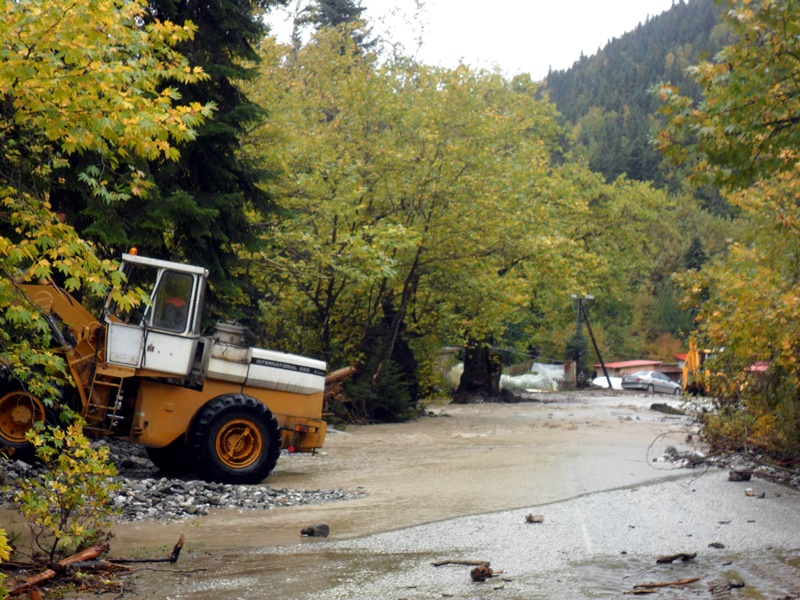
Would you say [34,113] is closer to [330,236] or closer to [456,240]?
[330,236]

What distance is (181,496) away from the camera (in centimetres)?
1201

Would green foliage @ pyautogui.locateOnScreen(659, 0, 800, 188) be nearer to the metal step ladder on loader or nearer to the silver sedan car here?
the metal step ladder on loader

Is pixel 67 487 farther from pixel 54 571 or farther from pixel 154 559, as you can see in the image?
pixel 154 559

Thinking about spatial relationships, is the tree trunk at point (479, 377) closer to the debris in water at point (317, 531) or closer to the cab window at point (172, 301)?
the cab window at point (172, 301)

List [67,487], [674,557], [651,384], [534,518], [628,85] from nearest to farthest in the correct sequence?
1. [67,487]
2. [674,557]
3. [534,518]
4. [651,384]
5. [628,85]

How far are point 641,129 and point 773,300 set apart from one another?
4430 inches

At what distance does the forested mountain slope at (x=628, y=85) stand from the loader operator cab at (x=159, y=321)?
9213 cm

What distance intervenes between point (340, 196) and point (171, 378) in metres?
Answer: 11.1

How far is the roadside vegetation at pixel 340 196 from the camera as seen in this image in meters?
7.14

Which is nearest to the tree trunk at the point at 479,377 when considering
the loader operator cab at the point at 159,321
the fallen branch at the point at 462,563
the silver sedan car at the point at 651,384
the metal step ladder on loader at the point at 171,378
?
the silver sedan car at the point at 651,384

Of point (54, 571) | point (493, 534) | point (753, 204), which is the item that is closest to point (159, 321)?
point (493, 534)

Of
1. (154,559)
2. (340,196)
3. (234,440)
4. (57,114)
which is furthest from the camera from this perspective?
(340,196)

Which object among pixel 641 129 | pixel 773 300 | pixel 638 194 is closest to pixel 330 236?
pixel 773 300

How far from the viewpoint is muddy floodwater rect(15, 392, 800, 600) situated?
812 centimetres
